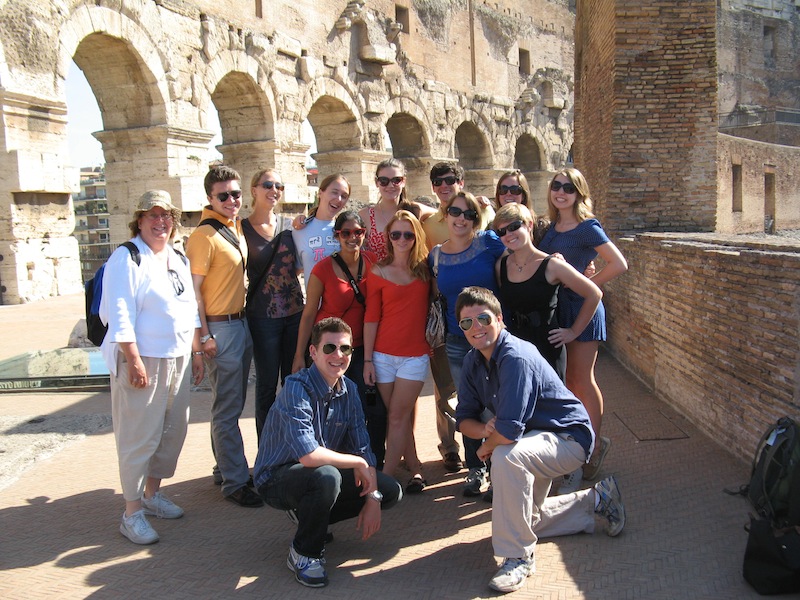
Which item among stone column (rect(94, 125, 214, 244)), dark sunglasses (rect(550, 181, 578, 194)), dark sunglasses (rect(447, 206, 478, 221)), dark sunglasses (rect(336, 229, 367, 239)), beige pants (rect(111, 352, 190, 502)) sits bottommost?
beige pants (rect(111, 352, 190, 502))

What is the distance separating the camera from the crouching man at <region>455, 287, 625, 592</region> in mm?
3375

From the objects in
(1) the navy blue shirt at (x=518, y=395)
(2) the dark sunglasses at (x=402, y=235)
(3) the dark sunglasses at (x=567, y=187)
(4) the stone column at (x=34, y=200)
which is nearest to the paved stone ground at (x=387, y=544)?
(1) the navy blue shirt at (x=518, y=395)

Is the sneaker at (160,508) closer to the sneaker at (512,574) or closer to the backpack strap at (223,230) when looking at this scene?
the backpack strap at (223,230)

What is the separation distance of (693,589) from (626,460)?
1.77 m

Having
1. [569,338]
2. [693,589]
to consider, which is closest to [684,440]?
[569,338]

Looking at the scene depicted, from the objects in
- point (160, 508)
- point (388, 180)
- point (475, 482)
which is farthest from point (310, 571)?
point (388, 180)

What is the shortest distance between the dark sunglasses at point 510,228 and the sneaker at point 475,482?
1474 mm

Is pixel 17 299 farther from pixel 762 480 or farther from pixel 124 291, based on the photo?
pixel 762 480

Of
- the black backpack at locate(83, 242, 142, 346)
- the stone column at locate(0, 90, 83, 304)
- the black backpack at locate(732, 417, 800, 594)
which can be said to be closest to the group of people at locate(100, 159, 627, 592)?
the black backpack at locate(83, 242, 142, 346)

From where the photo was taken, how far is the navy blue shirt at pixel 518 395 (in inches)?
136

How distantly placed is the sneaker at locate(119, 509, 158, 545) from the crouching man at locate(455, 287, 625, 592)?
1.74 m

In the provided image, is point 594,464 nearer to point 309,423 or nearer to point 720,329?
point 720,329

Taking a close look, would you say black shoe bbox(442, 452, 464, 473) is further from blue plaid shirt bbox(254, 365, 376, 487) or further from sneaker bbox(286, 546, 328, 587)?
sneaker bbox(286, 546, 328, 587)

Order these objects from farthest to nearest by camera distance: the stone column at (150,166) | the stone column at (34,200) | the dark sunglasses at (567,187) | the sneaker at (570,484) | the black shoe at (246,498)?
the stone column at (150,166), the stone column at (34,200), the dark sunglasses at (567,187), the black shoe at (246,498), the sneaker at (570,484)
